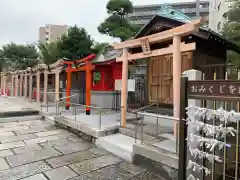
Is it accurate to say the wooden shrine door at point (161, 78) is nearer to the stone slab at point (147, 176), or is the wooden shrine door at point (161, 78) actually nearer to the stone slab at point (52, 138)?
the stone slab at point (147, 176)

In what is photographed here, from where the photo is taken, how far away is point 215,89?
2414 millimetres

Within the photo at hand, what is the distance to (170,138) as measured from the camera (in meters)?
4.71

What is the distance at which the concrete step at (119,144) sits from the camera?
4.56 meters

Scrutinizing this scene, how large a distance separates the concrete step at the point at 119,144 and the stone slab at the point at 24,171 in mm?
1594

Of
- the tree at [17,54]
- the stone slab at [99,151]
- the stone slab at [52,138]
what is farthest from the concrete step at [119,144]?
the tree at [17,54]

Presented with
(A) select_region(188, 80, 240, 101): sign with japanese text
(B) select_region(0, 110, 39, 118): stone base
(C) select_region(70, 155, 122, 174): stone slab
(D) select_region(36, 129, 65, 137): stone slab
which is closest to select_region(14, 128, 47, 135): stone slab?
(D) select_region(36, 129, 65, 137): stone slab

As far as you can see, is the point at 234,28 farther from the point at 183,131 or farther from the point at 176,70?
the point at 183,131

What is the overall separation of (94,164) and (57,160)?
2.86 ft

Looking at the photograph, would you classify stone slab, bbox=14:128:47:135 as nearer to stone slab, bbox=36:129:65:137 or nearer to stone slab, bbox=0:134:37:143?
stone slab, bbox=36:129:65:137

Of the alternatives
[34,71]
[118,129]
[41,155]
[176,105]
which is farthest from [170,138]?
[34,71]

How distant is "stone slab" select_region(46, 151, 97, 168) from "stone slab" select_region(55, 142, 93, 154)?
10.0 inches

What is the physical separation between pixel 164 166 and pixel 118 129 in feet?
8.15

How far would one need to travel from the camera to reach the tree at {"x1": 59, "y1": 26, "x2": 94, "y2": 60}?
1364cm

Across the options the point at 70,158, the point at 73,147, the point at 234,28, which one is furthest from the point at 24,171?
the point at 234,28
